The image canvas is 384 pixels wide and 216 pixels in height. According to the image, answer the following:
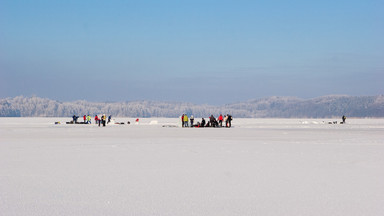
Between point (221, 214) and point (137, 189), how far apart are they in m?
2.42

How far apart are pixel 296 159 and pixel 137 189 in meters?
6.82

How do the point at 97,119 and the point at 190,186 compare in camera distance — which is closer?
the point at 190,186

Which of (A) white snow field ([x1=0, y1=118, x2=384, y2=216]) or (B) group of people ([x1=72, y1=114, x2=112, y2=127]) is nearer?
(A) white snow field ([x1=0, y1=118, x2=384, y2=216])

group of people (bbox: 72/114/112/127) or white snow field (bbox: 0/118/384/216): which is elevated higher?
group of people (bbox: 72/114/112/127)

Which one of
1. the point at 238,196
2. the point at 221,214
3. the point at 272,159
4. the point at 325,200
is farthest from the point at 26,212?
the point at 272,159

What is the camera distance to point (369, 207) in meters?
6.91

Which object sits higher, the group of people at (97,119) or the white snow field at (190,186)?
the group of people at (97,119)

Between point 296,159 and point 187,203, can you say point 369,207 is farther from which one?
point 296,159

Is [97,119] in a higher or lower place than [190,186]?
higher

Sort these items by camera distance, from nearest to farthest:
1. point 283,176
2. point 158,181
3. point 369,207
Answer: point 369,207
point 158,181
point 283,176

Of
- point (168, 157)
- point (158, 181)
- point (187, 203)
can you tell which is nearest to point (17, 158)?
point (168, 157)

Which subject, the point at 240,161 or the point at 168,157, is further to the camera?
the point at 168,157

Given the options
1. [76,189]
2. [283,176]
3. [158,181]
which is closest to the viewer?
[76,189]

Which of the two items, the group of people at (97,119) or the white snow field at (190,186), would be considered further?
the group of people at (97,119)
